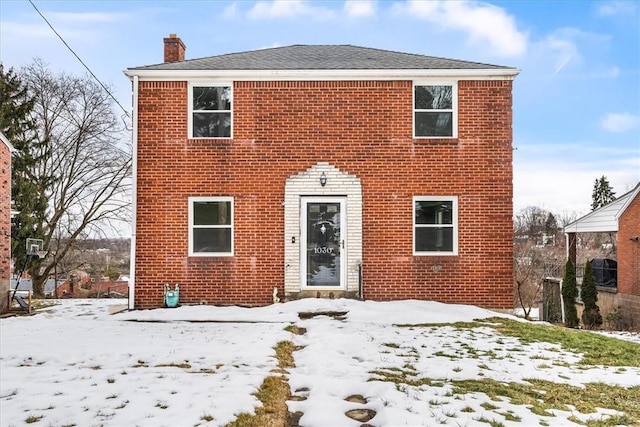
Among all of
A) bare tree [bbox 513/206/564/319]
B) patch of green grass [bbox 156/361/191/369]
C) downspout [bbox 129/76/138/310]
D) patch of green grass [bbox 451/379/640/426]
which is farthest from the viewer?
bare tree [bbox 513/206/564/319]

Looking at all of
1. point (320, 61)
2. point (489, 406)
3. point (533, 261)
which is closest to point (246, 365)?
point (489, 406)

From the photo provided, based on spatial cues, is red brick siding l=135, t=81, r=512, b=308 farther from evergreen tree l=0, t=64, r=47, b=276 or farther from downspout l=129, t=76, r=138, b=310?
evergreen tree l=0, t=64, r=47, b=276

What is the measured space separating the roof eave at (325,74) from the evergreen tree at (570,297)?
32.8 feet

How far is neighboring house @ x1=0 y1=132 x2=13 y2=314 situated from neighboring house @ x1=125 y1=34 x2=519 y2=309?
381 cm

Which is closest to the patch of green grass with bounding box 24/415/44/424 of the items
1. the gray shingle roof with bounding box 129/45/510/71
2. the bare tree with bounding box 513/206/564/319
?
the gray shingle roof with bounding box 129/45/510/71

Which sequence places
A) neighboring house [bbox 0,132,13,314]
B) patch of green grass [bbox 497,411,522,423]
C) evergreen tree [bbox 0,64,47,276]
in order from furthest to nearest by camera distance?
evergreen tree [bbox 0,64,47,276] → neighboring house [bbox 0,132,13,314] → patch of green grass [bbox 497,411,522,423]

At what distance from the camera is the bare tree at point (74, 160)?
68.2 feet

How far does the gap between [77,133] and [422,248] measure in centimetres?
1840

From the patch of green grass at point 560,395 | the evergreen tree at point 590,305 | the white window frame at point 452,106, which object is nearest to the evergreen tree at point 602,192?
the evergreen tree at point 590,305

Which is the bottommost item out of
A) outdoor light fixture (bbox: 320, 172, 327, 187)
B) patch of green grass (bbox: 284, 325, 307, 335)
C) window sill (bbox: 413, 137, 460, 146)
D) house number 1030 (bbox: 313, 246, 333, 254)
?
patch of green grass (bbox: 284, 325, 307, 335)

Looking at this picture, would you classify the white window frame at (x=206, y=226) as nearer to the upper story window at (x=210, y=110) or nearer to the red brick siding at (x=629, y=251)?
the upper story window at (x=210, y=110)

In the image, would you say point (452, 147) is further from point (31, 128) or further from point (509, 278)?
point (31, 128)

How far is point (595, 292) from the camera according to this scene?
1622 cm

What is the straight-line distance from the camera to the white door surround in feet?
33.8
